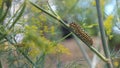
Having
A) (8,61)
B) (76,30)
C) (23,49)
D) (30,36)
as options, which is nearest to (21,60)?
(8,61)

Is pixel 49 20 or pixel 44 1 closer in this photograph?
pixel 44 1

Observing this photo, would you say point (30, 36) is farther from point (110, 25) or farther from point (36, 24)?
point (110, 25)

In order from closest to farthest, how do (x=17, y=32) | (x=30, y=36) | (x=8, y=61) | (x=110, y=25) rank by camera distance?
(x=30, y=36)
(x=17, y=32)
(x=8, y=61)
(x=110, y=25)

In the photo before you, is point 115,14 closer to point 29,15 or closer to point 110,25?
point 110,25

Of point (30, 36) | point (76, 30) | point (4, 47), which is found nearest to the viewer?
point (30, 36)

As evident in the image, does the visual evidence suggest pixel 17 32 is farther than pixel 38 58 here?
No

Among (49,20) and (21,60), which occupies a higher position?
(49,20)

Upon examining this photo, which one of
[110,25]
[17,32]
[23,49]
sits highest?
[17,32]

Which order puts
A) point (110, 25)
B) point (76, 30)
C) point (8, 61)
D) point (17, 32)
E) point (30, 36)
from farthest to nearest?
point (110, 25) < point (8, 61) < point (17, 32) < point (76, 30) < point (30, 36)

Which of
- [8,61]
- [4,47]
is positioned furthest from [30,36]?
[8,61]

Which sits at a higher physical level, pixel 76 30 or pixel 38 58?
pixel 76 30
